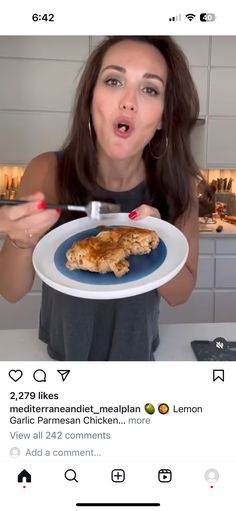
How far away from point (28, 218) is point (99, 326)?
0.15 meters

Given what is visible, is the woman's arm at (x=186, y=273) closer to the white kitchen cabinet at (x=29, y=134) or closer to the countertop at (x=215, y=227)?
the countertop at (x=215, y=227)

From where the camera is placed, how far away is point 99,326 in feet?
1.36

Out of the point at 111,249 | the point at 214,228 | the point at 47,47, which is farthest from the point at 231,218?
the point at 47,47

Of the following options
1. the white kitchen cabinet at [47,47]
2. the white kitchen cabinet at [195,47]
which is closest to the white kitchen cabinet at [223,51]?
the white kitchen cabinet at [195,47]

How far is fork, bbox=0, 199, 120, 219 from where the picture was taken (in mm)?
322
